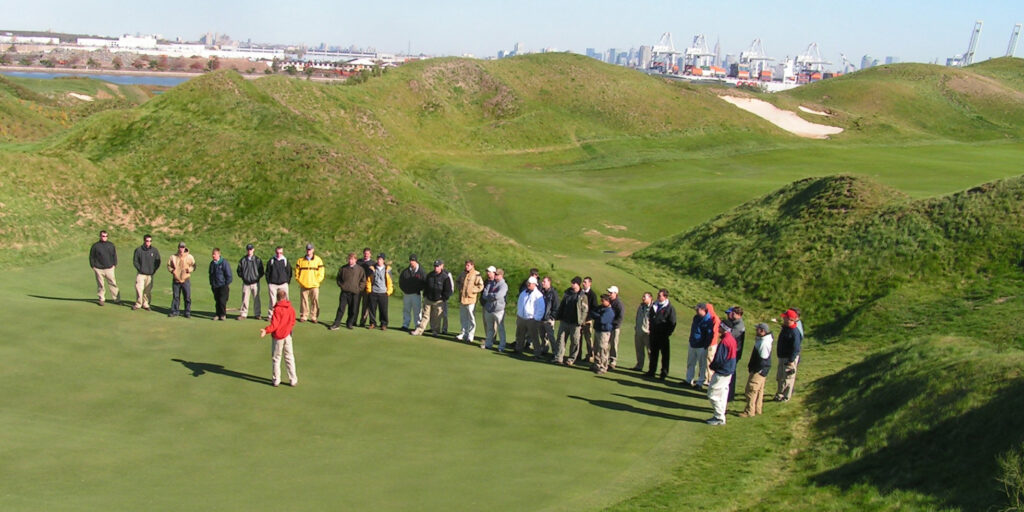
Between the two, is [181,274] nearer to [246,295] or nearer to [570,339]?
[246,295]

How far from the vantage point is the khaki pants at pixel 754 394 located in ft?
50.0

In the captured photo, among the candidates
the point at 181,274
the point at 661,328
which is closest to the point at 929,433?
the point at 661,328

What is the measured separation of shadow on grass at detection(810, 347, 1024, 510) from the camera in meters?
10.5

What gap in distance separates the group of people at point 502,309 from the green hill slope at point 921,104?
235 feet

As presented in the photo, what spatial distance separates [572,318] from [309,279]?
6.23m

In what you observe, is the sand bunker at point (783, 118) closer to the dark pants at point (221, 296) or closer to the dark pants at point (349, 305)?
the dark pants at point (349, 305)

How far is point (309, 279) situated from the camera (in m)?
19.5

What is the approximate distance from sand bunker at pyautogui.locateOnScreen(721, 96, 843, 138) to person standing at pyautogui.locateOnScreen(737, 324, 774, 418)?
237ft

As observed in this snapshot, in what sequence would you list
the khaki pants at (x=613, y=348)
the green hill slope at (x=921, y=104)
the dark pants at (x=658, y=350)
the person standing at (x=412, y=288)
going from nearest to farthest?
1. the dark pants at (x=658, y=350)
2. the khaki pants at (x=613, y=348)
3. the person standing at (x=412, y=288)
4. the green hill slope at (x=921, y=104)

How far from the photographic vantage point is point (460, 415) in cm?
1404

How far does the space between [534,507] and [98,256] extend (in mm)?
13873

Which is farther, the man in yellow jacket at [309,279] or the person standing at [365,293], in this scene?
the person standing at [365,293]

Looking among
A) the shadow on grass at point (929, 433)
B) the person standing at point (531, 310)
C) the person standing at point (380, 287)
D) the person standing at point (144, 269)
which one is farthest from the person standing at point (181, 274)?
the shadow on grass at point (929, 433)

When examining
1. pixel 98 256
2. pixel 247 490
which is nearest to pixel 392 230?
pixel 98 256
